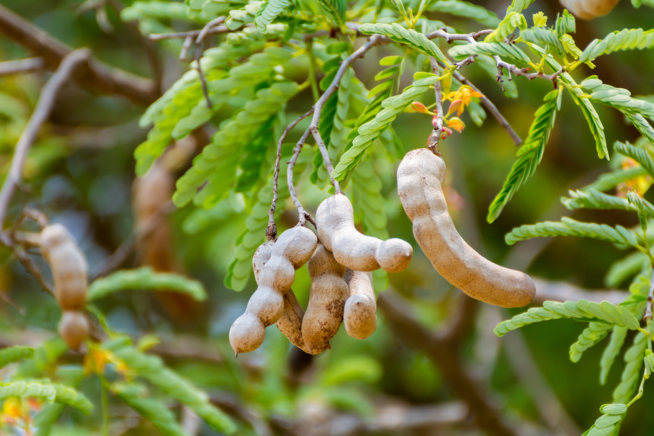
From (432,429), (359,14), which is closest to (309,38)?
(359,14)

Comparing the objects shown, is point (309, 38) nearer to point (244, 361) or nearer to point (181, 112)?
point (181, 112)

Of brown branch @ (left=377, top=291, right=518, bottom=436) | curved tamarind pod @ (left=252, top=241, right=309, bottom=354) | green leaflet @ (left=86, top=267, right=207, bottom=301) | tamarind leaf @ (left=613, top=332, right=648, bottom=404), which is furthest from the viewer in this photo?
brown branch @ (left=377, top=291, right=518, bottom=436)

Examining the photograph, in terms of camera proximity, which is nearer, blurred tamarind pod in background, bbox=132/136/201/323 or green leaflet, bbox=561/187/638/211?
green leaflet, bbox=561/187/638/211

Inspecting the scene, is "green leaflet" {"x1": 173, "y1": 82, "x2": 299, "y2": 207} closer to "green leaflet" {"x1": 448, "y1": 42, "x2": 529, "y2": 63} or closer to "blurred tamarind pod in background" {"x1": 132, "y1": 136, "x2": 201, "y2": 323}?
"green leaflet" {"x1": 448, "y1": 42, "x2": 529, "y2": 63}

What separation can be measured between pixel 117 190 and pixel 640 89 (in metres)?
3.79

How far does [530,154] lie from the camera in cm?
102

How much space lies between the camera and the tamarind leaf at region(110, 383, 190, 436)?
5.05 feet

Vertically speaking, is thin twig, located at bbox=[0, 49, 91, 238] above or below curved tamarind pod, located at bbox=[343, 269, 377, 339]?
below

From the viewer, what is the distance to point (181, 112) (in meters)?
1.37

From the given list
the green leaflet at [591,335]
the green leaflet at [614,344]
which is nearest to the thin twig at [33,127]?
the green leaflet at [591,335]

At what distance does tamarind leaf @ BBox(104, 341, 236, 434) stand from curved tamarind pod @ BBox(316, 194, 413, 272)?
94 cm

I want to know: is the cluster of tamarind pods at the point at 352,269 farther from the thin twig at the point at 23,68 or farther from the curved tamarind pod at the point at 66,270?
the thin twig at the point at 23,68

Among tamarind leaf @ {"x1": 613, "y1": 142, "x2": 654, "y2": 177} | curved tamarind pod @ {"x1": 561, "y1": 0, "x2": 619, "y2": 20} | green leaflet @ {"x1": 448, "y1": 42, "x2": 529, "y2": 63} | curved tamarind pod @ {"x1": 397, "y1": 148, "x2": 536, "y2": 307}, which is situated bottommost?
tamarind leaf @ {"x1": 613, "y1": 142, "x2": 654, "y2": 177}

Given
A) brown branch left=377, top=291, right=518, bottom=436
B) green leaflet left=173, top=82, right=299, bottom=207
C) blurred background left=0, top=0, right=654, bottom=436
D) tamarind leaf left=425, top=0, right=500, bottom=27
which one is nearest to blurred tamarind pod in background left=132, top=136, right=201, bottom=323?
blurred background left=0, top=0, right=654, bottom=436
